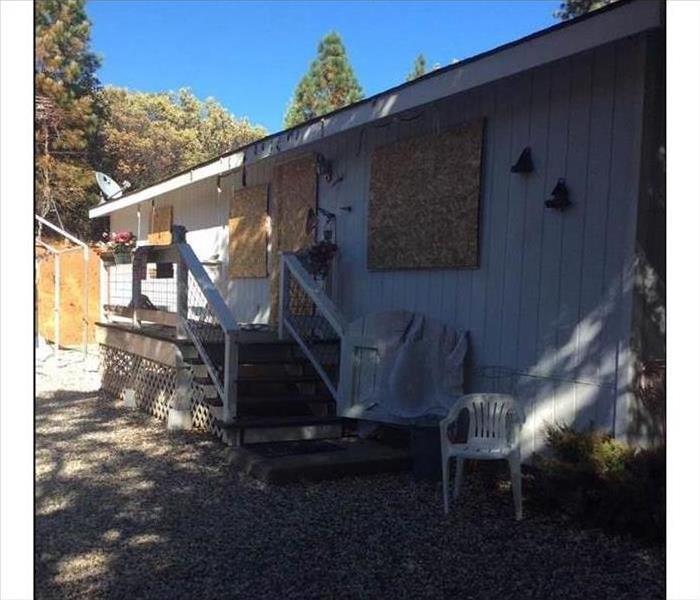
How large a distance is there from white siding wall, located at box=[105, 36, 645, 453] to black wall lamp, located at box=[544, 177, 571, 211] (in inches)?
2.1

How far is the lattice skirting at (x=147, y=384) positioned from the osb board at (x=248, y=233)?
215cm

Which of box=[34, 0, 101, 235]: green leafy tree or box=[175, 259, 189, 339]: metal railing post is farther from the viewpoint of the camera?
box=[34, 0, 101, 235]: green leafy tree

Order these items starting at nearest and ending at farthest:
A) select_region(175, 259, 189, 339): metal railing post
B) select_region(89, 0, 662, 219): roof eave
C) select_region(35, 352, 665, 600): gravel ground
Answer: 1. select_region(35, 352, 665, 600): gravel ground
2. select_region(89, 0, 662, 219): roof eave
3. select_region(175, 259, 189, 339): metal railing post

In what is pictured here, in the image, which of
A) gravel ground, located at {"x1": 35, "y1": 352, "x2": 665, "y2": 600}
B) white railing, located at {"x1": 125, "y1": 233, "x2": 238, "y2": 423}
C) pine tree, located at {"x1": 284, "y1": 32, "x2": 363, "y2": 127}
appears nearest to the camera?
gravel ground, located at {"x1": 35, "y1": 352, "x2": 665, "y2": 600}

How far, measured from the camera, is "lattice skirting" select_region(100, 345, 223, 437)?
711 centimetres

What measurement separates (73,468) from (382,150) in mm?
4137

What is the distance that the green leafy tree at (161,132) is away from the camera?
26297mm

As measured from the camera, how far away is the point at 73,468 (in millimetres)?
5527

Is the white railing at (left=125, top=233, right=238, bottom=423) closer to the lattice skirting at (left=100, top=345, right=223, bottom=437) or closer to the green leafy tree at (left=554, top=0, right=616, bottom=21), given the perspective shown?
the lattice skirting at (left=100, top=345, right=223, bottom=437)

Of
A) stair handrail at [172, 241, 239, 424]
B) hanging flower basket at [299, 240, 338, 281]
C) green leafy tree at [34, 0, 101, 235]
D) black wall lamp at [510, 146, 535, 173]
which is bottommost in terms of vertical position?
stair handrail at [172, 241, 239, 424]

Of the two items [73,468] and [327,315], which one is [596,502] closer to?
[327,315]

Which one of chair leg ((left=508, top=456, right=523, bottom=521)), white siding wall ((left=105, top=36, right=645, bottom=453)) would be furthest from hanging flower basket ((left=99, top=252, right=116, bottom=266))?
chair leg ((left=508, top=456, right=523, bottom=521))

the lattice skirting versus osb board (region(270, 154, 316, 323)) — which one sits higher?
osb board (region(270, 154, 316, 323))
